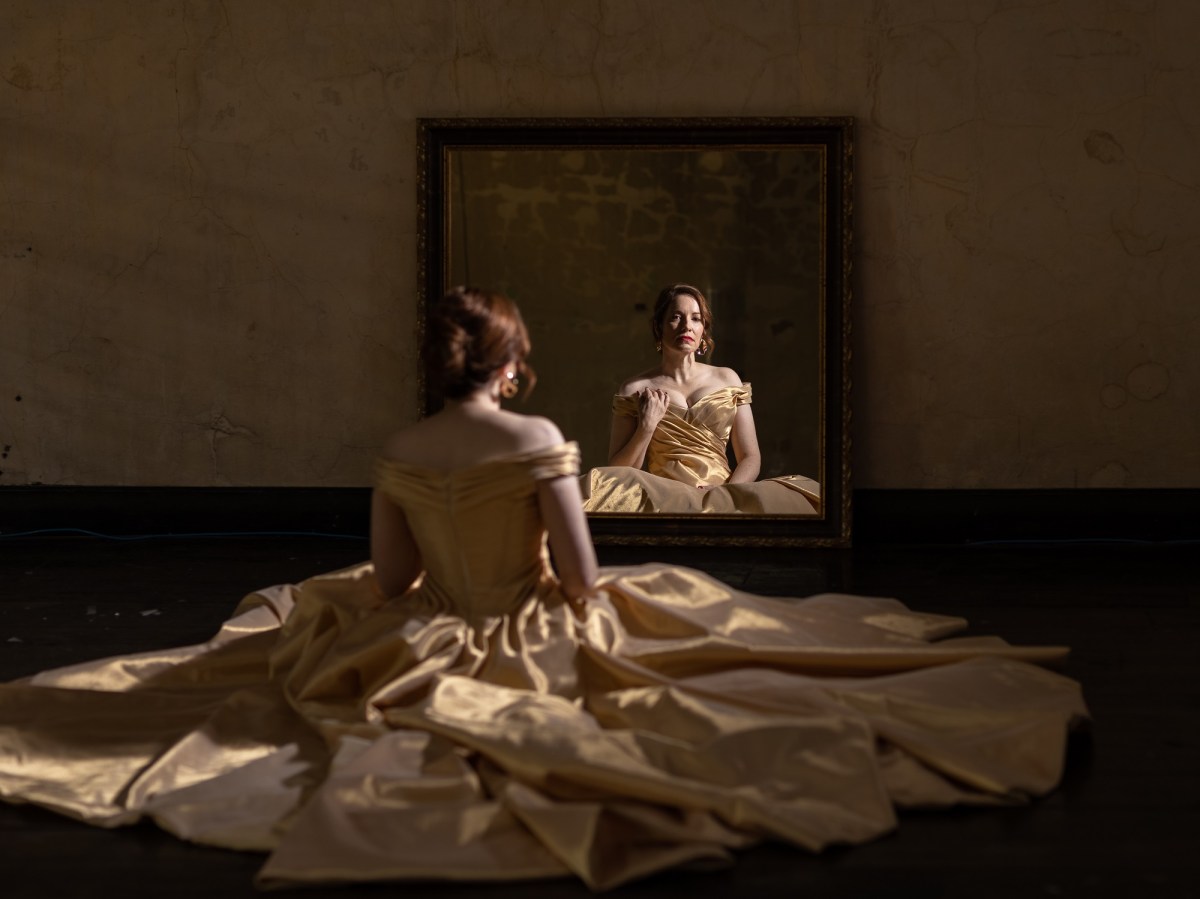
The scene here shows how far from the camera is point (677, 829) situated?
2061 millimetres

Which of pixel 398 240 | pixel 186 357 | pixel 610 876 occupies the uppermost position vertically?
pixel 398 240

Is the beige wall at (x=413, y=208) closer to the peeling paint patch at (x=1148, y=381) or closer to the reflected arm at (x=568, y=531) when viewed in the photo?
the peeling paint patch at (x=1148, y=381)

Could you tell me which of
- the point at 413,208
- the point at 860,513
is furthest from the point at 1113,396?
the point at 413,208

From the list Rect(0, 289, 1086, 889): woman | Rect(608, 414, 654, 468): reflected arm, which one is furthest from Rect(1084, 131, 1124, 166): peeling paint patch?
Rect(0, 289, 1086, 889): woman

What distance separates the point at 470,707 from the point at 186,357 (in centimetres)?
332

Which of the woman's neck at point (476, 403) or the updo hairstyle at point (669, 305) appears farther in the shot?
the updo hairstyle at point (669, 305)

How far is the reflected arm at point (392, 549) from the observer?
2.72 metres

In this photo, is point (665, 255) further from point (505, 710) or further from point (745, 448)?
point (505, 710)

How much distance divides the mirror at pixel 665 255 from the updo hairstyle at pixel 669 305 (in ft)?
0.10

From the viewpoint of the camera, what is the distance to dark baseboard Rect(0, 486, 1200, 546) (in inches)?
201

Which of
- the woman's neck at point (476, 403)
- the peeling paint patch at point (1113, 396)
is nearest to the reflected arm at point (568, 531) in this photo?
the woman's neck at point (476, 403)

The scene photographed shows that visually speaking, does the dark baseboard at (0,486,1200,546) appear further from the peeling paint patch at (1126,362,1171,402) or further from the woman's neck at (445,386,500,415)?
the woman's neck at (445,386,500,415)

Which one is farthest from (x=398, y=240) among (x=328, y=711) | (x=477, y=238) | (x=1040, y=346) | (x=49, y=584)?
(x=328, y=711)

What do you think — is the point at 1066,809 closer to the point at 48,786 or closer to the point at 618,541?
the point at 48,786
